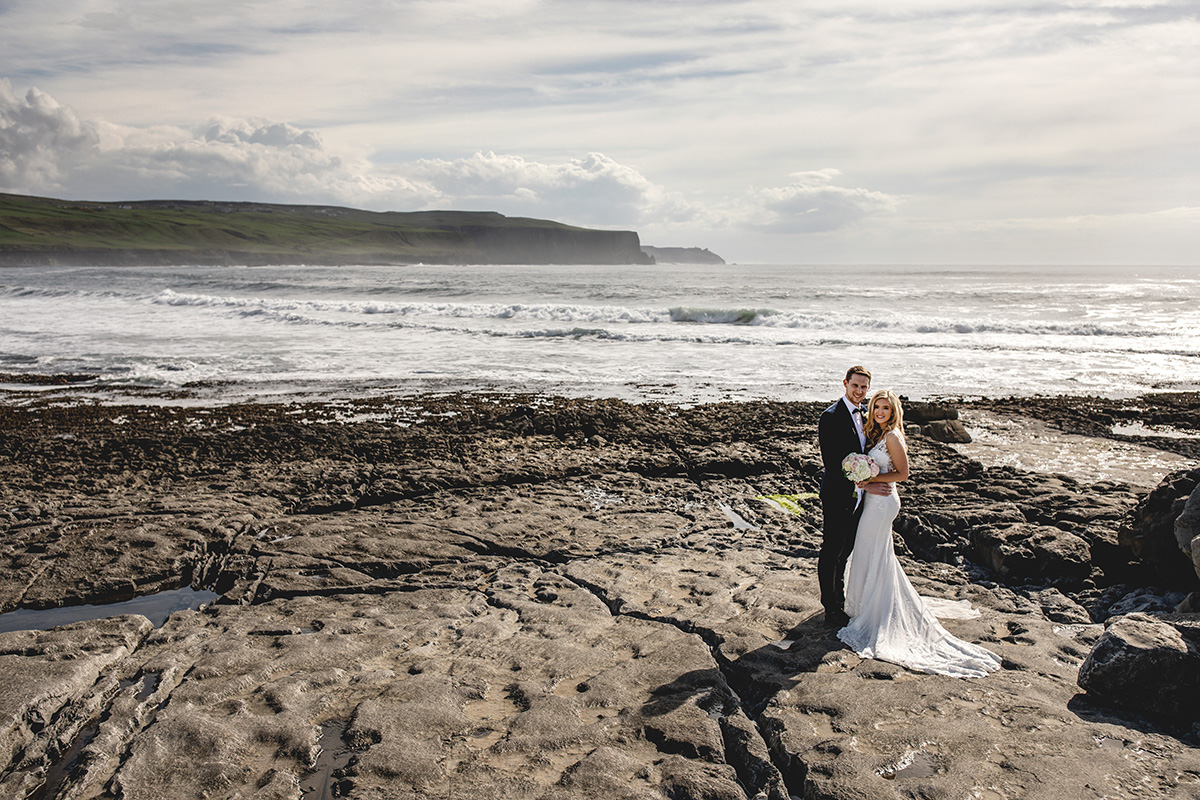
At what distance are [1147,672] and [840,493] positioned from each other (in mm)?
1969

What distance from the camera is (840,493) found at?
5.14m

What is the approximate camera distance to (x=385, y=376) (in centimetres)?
1716

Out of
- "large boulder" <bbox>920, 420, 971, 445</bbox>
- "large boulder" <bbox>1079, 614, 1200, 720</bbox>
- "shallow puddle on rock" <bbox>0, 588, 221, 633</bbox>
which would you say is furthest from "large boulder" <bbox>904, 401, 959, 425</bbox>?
"shallow puddle on rock" <bbox>0, 588, 221, 633</bbox>

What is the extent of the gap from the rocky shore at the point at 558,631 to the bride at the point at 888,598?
0.70ft

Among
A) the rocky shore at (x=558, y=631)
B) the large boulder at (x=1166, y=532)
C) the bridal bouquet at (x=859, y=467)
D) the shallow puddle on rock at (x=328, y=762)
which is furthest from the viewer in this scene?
the large boulder at (x=1166, y=532)

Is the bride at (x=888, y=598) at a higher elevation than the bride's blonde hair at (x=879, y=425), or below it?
below

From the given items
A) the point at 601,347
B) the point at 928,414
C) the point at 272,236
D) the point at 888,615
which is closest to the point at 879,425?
the point at 888,615

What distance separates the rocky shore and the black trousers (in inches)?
12.3

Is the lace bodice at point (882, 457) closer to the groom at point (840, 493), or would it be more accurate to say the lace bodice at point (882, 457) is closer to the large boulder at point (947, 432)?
the groom at point (840, 493)

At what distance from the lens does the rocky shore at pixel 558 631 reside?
3.52 metres

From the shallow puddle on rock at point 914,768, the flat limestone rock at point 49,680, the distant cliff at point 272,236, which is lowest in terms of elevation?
the flat limestone rock at point 49,680

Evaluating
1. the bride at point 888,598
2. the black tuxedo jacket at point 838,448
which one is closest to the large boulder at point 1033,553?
the bride at point 888,598

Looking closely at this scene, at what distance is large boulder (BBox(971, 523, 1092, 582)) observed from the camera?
6023mm

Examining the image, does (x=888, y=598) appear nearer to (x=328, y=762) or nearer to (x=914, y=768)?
(x=914, y=768)
